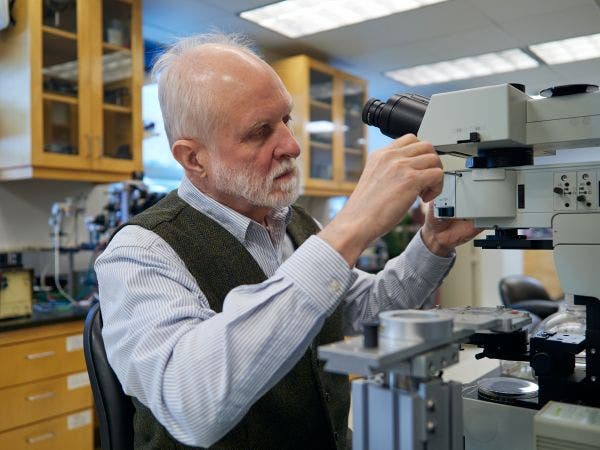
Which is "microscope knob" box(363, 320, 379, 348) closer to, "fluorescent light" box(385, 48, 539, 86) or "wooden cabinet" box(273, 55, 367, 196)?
"wooden cabinet" box(273, 55, 367, 196)

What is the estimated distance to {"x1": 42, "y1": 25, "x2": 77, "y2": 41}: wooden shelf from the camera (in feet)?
8.31

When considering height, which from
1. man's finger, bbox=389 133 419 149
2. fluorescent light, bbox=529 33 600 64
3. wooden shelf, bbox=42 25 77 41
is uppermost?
fluorescent light, bbox=529 33 600 64

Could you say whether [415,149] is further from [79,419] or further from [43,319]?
[79,419]

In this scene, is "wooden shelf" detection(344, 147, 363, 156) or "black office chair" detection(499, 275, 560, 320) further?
"wooden shelf" detection(344, 147, 363, 156)

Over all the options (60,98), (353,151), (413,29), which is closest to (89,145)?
(60,98)

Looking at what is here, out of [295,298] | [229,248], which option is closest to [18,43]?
[229,248]

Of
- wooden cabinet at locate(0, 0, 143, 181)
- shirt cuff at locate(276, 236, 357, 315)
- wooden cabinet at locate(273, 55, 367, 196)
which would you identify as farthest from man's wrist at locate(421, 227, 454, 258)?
wooden cabinet at locate(273, 55, 367, 196)

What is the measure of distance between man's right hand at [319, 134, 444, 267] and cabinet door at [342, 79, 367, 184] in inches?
134

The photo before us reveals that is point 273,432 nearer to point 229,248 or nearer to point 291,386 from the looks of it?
point 291,386

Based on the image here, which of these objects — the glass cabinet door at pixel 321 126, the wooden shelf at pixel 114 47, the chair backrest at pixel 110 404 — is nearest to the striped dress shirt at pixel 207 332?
the chair backrest at pixel 110 404

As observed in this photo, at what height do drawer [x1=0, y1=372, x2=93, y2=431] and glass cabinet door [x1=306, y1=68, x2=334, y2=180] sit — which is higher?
glass cabinet door [x1=306, y1=68, x2=334, y2=180]

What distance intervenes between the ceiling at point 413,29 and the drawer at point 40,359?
186 centimetres

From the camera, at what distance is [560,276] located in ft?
2.76

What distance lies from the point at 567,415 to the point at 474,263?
4.94m
